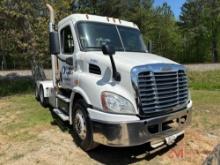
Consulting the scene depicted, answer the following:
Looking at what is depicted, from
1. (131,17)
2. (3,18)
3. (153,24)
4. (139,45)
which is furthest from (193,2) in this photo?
(139,45)

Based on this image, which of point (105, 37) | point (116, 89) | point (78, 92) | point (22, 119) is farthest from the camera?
point (22, 119)

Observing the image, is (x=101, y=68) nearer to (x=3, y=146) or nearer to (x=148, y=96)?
(x=148, y=96)

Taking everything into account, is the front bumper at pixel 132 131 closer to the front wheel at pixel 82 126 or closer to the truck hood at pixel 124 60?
the front wheel at pixel 82 126

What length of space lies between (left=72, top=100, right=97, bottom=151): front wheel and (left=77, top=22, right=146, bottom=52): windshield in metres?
1.17

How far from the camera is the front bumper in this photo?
5.33 meters

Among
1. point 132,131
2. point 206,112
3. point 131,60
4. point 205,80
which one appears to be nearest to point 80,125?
point 132,131

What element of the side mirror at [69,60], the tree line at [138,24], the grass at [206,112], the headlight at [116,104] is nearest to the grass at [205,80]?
the grass at [206,112]

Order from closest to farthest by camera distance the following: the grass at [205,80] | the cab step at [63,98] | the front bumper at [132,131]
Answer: the front bumper at [132,131], the cab step at [63,98], the grass at [205,80]

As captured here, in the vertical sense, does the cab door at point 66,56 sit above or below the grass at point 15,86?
above

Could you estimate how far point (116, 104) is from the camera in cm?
542

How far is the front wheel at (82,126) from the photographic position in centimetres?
595

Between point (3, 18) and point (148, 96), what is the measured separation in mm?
10789

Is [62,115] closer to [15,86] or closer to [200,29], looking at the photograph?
[15,86]

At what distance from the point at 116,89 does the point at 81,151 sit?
1.60 metres
